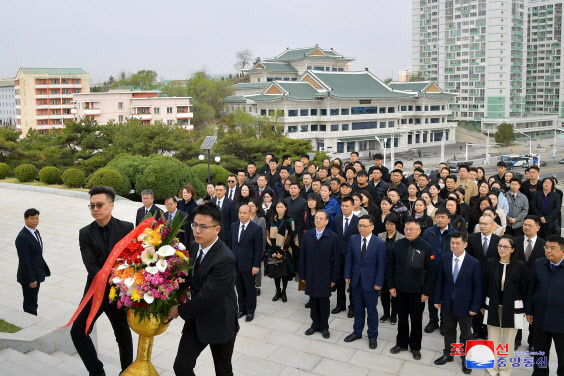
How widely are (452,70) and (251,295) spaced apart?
83008mm

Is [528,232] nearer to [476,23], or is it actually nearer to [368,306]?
[368,306]

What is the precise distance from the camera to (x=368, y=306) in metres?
6.04

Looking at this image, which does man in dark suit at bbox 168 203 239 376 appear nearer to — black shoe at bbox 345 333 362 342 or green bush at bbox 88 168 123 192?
black shoe at bbox 345 333 362 342

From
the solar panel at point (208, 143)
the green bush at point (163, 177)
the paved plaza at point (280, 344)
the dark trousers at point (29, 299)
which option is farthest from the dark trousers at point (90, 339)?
the solar panel at point (208, 143)

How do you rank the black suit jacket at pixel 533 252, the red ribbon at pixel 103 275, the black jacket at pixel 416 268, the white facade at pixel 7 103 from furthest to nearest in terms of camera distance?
the white facade at pixel 7 103 → the black suit jacket at pixel 533 252 → the black jacket at pixel 416 268 → the red ribbon at pixel 103 275

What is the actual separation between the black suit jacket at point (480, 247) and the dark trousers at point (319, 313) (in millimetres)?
1979

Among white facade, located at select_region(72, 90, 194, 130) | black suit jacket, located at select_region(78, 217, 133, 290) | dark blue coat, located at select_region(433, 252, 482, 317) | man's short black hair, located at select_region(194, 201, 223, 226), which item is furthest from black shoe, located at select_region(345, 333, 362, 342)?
white facade, located at select_region(72, 90, 194, 130)

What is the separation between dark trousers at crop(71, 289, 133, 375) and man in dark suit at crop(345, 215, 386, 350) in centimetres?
282

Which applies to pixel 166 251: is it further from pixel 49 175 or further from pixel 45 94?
pixel 45 94

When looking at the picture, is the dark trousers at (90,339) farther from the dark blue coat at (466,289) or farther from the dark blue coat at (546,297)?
the dark blue coat at (546,297)

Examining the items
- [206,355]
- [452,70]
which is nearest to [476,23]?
[452,70]

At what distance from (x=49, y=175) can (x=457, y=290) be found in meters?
17.9

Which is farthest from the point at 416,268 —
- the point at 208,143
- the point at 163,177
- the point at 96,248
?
the point at 208,143

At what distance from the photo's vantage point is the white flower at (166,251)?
11.5 feet
